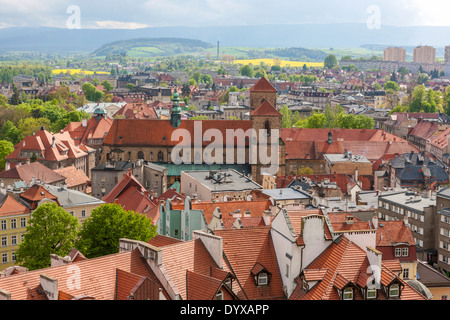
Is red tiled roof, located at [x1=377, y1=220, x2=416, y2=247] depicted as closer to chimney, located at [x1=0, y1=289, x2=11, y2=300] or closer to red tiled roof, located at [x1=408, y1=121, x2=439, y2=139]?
chimney, located at [x1=0, y1=289, x2=11, y2=300]

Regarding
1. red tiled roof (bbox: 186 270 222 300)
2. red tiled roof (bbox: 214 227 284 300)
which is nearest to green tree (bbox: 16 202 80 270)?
red tiled roof (bbox: 214 227 284 300)

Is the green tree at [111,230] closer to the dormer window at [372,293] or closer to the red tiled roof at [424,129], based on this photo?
the dormer window at [372,293]

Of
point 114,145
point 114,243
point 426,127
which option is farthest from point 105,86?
point 114,243

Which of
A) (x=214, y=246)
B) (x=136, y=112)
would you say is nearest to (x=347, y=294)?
(x=214, y=246)

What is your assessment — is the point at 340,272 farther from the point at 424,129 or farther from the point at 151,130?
the point at 424,129

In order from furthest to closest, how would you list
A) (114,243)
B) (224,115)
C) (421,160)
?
(224,115) < (421,160) < (114,243)
